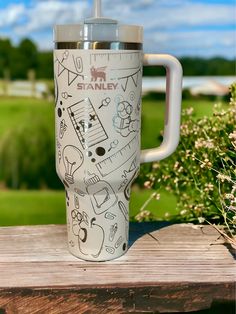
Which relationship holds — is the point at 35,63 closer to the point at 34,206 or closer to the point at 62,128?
the point at 34,206

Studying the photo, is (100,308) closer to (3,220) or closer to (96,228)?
(96,228)

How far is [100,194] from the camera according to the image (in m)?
0.78

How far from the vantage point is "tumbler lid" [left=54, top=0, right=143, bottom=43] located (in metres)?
0.72

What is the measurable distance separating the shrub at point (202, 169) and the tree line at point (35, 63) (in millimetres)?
1239

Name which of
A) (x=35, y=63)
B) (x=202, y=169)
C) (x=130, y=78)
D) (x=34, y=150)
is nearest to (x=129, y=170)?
(x=130, y=78)

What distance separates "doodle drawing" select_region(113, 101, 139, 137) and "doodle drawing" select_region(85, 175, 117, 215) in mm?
77

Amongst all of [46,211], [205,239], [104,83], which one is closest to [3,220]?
[46,211]

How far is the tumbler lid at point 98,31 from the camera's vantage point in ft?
2.35

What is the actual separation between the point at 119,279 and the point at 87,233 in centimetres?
9

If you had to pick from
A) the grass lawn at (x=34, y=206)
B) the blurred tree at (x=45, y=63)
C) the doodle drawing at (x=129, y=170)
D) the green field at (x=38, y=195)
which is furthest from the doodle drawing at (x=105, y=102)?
the blurred tree at (x=45, y=63)

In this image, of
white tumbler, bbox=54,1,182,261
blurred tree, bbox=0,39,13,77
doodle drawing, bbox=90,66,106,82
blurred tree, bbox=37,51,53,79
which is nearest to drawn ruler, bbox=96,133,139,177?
white tumbler, bbox=54,1,182,261

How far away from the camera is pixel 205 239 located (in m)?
0.91

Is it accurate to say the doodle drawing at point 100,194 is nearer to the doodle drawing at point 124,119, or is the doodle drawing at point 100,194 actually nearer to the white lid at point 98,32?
the doodle drawing at point 124,119

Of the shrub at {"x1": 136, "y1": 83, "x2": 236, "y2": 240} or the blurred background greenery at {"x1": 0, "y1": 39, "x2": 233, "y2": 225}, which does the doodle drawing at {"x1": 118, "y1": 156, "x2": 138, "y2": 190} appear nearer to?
the shrub at {"x1": 136, "y1": 83, "x2": 236, "y2": 240}
